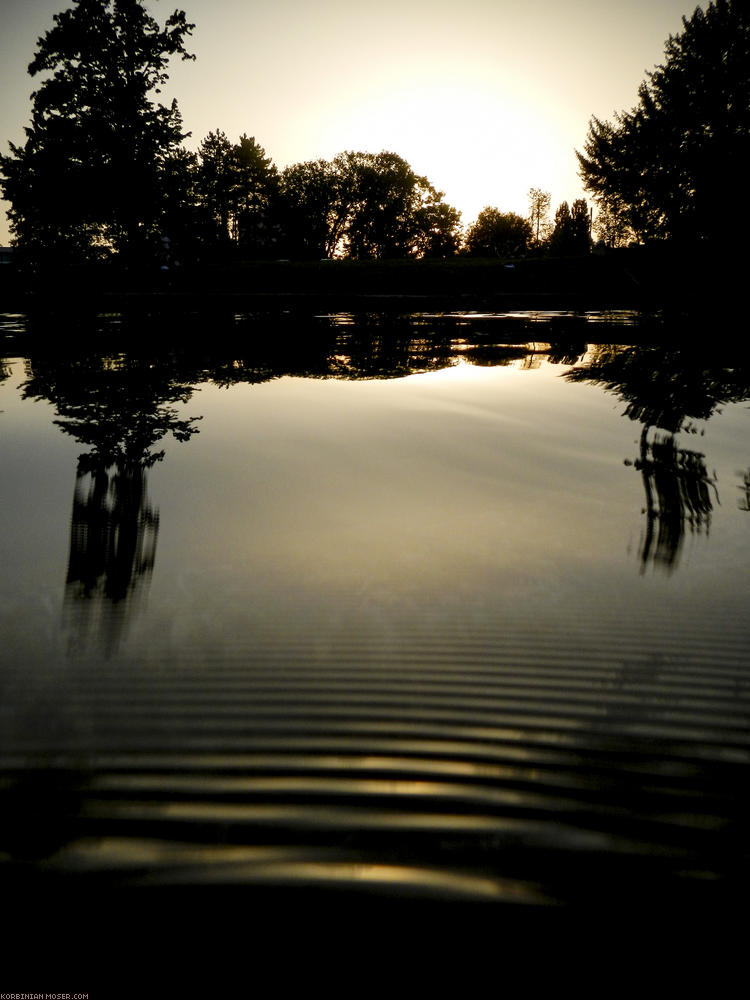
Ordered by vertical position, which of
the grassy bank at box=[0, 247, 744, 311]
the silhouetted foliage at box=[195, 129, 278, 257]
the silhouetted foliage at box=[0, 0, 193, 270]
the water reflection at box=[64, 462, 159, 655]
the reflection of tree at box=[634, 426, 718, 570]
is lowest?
the water reflection at box=[64, 462, 159, 655]

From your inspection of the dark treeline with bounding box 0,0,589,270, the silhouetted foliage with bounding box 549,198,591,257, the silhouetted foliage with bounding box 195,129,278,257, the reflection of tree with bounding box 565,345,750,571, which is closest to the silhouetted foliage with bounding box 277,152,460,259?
the silhouetted foliage with bounding box 195,129,278,257

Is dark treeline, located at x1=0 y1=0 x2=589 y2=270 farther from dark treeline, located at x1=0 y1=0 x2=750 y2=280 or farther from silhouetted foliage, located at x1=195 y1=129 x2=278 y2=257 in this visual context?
silhouetted foliage, located at x1=195 y1=129 x2=278 y2=257

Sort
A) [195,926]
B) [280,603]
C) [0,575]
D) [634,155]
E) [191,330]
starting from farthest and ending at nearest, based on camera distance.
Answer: [634,155] < [191,330] < [0,575] < [280,603] < [195,926]

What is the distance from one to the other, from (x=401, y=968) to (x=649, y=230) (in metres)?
48.1

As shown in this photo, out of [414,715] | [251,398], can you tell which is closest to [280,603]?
[414,715]

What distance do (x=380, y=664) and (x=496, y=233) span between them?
419 ft

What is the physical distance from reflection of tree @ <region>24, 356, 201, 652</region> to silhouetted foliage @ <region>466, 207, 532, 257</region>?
111 m

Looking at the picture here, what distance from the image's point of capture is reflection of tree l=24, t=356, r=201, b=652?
140 inches

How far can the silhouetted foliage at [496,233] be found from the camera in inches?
4500

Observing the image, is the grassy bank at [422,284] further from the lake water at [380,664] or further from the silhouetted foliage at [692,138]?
the lake water at [380,664]

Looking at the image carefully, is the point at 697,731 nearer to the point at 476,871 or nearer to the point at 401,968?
the point at 476,871

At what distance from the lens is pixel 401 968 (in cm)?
153

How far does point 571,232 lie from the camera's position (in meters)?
95.9

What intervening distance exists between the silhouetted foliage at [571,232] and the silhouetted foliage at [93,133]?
143 ft
